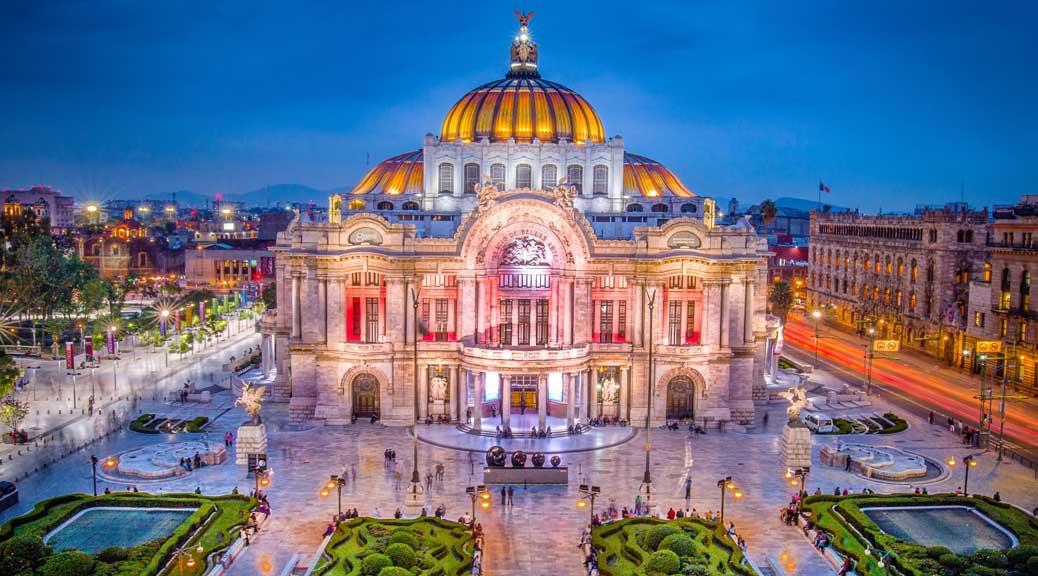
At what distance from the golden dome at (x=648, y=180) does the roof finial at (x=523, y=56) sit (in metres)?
13.2

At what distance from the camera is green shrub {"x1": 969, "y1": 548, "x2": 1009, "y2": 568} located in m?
40.7

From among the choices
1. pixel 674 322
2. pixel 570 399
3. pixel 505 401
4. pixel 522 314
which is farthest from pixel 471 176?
pixel 570 399

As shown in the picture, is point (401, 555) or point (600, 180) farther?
point (600, 180)

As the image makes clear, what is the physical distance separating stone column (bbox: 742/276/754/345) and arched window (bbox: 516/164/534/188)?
2155cm

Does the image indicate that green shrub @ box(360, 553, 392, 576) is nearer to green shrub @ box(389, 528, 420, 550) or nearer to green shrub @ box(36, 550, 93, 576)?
green shrub @ box(389, 528, 420, 550)

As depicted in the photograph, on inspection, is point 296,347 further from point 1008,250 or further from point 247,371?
point 1008,250

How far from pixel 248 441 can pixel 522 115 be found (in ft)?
131

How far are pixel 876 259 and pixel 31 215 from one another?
129m

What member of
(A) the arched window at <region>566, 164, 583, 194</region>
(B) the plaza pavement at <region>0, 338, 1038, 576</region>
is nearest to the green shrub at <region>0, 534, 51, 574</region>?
(B) the plaza pavement at <region>0, 338, 1038, 576</region>

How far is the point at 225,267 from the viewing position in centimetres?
16250

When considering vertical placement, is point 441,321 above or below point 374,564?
above

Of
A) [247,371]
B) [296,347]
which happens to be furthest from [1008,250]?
[247,371]

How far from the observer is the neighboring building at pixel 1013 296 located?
84688mm

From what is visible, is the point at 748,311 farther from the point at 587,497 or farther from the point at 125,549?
the point at 125,549
